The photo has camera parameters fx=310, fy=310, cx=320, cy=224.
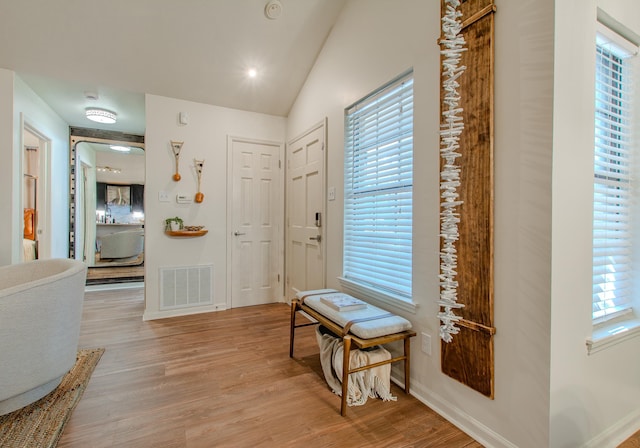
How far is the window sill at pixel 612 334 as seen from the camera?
145 cm

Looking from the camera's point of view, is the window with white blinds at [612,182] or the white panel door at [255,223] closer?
the window with white blinds at [612,182]

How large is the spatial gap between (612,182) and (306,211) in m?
2.47

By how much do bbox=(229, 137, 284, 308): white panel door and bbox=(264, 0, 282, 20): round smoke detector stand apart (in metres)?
1.43

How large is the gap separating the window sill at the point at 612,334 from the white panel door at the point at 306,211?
6.62ft

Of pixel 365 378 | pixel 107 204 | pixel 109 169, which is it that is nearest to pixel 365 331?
pixel 365 378

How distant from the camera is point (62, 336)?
6.01 ft

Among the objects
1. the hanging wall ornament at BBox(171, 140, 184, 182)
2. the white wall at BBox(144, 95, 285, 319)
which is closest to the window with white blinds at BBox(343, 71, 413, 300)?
the white wall at BBox(144, 95, 285, 319)

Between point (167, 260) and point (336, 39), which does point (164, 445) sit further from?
point (336, 39)

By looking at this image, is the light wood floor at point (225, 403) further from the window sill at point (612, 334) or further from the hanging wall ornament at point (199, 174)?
the hanging wall ornament at point (199, 174)

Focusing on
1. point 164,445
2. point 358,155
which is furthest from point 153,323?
point 358,155

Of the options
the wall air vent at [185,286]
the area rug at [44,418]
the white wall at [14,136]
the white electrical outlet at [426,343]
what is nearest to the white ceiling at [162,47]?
the white wall at [14,136]

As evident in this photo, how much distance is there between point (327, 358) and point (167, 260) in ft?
7.48

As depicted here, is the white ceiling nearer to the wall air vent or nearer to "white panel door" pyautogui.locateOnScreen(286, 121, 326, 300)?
"white panel door" pyautogui.locateOnScreen(286, 121, 326, 300)

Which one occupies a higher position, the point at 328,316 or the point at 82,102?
the point at 82,102
